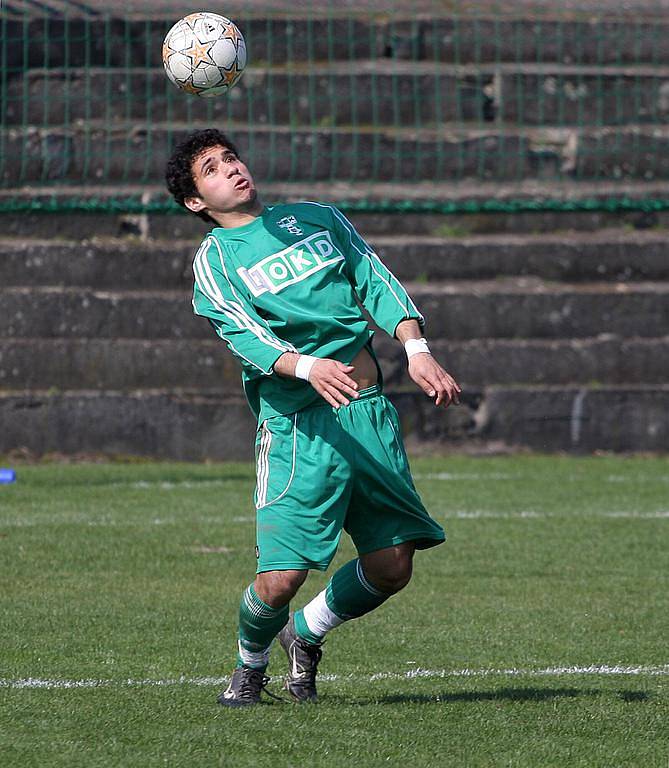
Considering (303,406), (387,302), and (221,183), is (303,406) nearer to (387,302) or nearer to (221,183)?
(387,302)

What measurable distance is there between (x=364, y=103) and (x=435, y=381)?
30.6 feet

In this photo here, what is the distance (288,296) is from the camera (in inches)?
179

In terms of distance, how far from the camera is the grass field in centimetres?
404

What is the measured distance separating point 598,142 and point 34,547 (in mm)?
7571

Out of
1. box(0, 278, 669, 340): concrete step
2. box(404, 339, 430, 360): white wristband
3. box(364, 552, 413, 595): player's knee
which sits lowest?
box(0, 278, 669, 340): concrete step

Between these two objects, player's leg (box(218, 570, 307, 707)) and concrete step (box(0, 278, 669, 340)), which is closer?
player's leg (box(218, 570, 307, 707))

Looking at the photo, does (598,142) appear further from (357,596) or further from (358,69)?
(357,596)

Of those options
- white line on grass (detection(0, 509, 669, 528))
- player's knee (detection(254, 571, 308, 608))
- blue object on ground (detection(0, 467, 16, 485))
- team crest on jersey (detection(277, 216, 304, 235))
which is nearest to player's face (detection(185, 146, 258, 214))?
team crest on jersey (detection(277, 216, 304, 235))

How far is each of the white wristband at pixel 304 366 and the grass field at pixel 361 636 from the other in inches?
40.0

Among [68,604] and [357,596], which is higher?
[357,596]

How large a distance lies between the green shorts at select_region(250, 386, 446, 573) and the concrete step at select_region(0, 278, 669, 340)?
693 cm

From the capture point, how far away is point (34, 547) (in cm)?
747

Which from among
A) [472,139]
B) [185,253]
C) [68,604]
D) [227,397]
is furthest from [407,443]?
[68,604]

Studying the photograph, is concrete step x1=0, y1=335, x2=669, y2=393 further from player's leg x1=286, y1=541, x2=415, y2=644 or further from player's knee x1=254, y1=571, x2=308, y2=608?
player's knee x1=254, y1=571, x2=308, y2=608
